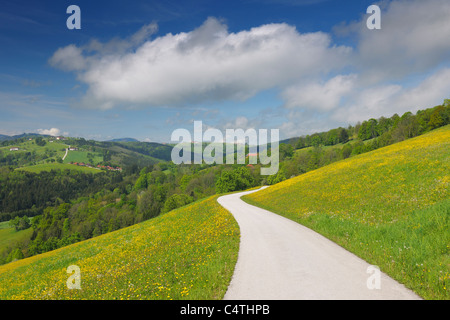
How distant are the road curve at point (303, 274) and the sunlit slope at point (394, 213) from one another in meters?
0.86

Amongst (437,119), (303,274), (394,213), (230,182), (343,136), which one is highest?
(343,136)

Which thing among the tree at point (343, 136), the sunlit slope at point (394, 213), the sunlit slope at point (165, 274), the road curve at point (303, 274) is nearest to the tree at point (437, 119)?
the sunlit slope at point (394, 213)

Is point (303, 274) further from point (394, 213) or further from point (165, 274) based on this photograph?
point (394, 213)

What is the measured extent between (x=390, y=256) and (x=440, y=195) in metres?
9.10

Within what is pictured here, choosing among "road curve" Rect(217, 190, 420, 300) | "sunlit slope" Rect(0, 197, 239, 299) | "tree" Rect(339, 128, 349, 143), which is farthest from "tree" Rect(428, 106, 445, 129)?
"sunlit slope" Rect(0, 197, 239, 299)

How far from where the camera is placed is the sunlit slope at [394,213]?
8.09 meters

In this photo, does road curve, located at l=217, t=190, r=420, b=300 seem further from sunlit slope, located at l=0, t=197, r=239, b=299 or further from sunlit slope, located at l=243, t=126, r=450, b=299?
sunlit slope, located at l=243, t=126, r=450, b=299

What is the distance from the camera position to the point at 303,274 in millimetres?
8227

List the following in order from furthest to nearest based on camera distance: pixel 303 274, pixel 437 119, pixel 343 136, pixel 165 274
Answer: pixel 343 136 < pixel 437 119 < pixel 165 274 < pixel 303 274

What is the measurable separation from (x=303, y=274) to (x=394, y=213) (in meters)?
10.2

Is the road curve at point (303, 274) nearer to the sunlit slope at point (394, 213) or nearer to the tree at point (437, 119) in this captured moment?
the sunlit slope at point (394, 213)

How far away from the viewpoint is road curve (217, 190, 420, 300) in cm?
678

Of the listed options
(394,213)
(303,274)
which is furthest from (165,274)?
(394,213)
